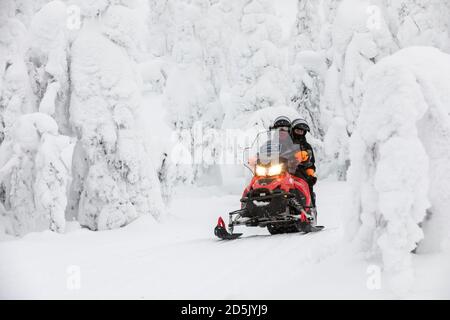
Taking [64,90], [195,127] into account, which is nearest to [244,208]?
[64,90]

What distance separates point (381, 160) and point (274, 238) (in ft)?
12.2

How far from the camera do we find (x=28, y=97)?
15.0 m

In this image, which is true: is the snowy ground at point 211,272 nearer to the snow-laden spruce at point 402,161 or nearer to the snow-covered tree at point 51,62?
the snow-laden spruce at point 402,161

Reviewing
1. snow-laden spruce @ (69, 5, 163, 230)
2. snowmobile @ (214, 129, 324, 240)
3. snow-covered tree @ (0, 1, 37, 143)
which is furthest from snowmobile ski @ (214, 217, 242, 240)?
snow-covered tree @ (0, 1, 37, 143)

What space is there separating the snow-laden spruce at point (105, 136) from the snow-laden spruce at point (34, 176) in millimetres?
683

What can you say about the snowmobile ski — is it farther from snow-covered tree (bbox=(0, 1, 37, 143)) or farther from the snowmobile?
snow-covered tree (bbox=(0, 1, 37, 143))

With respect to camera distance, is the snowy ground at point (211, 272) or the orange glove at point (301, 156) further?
the orange glove at point (301, 156)

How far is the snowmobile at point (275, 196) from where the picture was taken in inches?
316

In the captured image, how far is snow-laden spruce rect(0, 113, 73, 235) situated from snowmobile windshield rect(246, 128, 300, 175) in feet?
19.9

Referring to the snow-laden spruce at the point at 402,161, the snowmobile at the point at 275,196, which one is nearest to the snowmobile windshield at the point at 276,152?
the snowmobile at the point at 275,196

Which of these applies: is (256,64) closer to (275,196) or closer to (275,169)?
(275,169)

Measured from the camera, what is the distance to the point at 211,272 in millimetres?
5547

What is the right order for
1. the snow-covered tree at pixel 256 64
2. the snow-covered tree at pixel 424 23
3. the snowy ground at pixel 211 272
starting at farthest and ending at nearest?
the snow-covered tree at pixel 256 64 → the snow-covered tree at pixel 424 23 → the snowy ground at pixel 211 272
